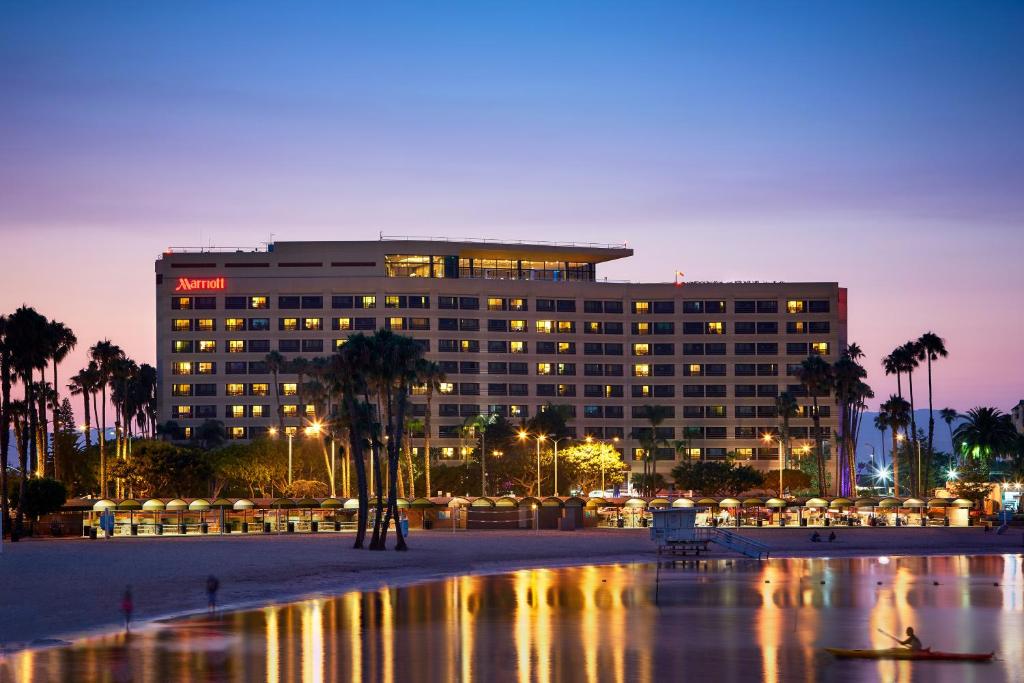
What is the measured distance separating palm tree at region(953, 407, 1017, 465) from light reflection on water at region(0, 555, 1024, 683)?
4589 inches

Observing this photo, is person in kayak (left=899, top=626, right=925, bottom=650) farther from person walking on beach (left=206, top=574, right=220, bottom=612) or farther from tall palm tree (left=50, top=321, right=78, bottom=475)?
tall palm tree (left=50, top=321, right=78, bottom=475)

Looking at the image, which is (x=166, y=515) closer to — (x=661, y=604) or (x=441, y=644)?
(x=661, y=604)

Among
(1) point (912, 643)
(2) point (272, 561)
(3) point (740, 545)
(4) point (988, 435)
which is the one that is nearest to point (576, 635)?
(1) point (912, 643)

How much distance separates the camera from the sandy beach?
4772 centimetres

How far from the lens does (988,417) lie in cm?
17988

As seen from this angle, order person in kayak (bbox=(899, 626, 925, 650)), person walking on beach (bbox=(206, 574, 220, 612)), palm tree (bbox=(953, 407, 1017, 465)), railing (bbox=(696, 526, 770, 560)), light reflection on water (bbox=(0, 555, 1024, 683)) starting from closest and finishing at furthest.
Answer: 1. light reflection on water (bbox=(0, 555, 1024, 683))
2. person in kayak (bbox=(899, 626, 925, 650))
3. person walking on beach (bbox=(206, 574, 220, 612))
4. railing (bbox=(696, 526, 770, 560))
5. palm tree (bbox=(953, 407, 1017, 465))

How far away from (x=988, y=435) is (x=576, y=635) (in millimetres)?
146734

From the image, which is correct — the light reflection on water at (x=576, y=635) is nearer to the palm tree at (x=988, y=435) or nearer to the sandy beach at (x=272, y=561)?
the sandy beach at (x=272, y=561)

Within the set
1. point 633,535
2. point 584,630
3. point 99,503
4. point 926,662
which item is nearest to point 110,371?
point 99,503

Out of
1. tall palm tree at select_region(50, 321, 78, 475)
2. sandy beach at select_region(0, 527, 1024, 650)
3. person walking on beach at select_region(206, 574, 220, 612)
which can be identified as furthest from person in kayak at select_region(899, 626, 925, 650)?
tall palm tree at select_region(50, 321, 78, 475)

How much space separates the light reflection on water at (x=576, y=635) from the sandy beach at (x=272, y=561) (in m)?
3.41

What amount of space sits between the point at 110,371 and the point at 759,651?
394ft

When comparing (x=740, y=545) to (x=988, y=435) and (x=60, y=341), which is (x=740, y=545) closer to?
(x=60, y=341)

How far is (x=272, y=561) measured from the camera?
225ft
